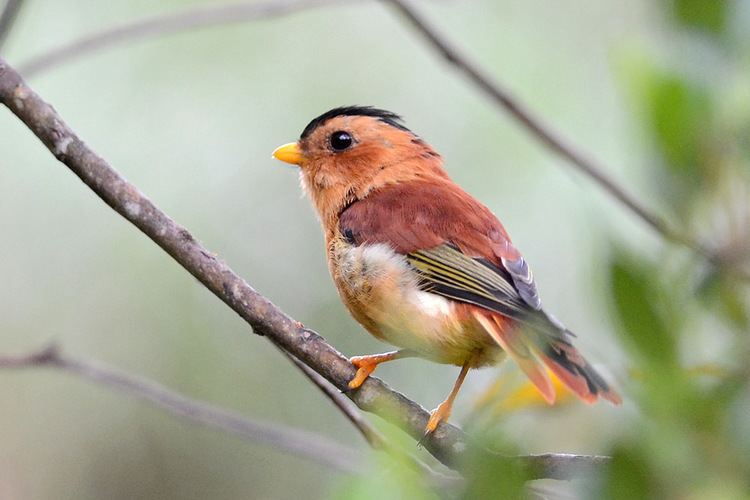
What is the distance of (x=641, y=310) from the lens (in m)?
1.29

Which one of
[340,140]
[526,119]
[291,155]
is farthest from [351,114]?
[526,119]

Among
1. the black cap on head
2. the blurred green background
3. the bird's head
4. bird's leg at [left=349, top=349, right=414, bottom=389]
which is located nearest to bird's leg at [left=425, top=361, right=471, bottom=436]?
bird's leg at [left=349, top=349, right=414, bottom=389]

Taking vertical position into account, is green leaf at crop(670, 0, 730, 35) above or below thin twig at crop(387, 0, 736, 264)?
below

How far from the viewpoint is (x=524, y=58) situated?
5.61 m

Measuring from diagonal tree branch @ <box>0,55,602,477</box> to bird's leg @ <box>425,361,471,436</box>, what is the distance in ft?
0.06

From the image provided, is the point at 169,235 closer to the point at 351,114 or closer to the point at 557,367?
the point at 557,367

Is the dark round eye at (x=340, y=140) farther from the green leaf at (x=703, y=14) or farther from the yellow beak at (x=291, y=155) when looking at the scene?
the green leaf at (x=703, y=14)

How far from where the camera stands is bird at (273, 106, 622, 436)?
2504 mm

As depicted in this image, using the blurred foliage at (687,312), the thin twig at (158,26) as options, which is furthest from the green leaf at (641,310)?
the thin twig at (158,26)

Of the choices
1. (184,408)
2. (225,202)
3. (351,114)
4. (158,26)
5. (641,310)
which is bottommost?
(184,408)

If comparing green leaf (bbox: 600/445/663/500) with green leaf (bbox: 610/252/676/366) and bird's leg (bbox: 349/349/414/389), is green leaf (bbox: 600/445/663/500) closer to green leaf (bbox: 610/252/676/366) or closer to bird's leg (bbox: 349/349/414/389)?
green leaf (bbox: 610/252/676/366)

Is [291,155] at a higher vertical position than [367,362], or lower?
higher

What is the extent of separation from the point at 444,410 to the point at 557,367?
0.37 meters

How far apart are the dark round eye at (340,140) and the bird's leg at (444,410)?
4.02 feet
